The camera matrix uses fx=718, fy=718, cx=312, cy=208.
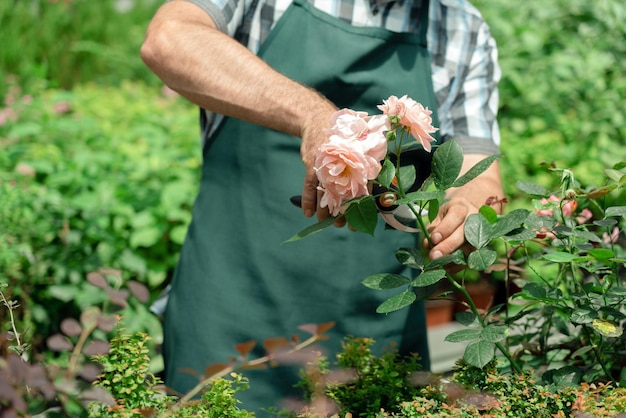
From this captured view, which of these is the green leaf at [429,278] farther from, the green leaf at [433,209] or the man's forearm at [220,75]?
the man's forearm at [220,75]

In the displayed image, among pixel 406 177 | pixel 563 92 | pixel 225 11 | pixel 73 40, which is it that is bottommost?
pixel 73 40

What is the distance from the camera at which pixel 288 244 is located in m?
1.70

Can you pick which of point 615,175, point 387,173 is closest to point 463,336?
point 387,173

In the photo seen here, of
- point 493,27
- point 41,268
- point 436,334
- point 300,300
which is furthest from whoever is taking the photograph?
point 493,27

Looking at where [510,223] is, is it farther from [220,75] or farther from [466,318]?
[220,75]

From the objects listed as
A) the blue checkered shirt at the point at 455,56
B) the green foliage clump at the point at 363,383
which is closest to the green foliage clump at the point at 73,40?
the blue checkered shirt at the point at 455,56

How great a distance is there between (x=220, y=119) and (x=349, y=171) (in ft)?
2.81

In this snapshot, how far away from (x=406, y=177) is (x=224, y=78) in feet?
1.65

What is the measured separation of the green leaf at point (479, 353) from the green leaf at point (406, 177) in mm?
239

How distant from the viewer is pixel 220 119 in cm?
177

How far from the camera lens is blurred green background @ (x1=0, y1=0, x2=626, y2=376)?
8.00 ft

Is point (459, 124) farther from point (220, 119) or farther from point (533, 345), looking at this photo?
point (533, 345)

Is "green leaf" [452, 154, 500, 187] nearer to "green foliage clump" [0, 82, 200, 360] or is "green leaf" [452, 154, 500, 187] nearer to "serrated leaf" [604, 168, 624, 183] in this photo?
"serrated leaf" [604, 168, 624, 183]

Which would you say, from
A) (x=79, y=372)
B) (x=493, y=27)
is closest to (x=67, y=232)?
(x=79, y=372)
